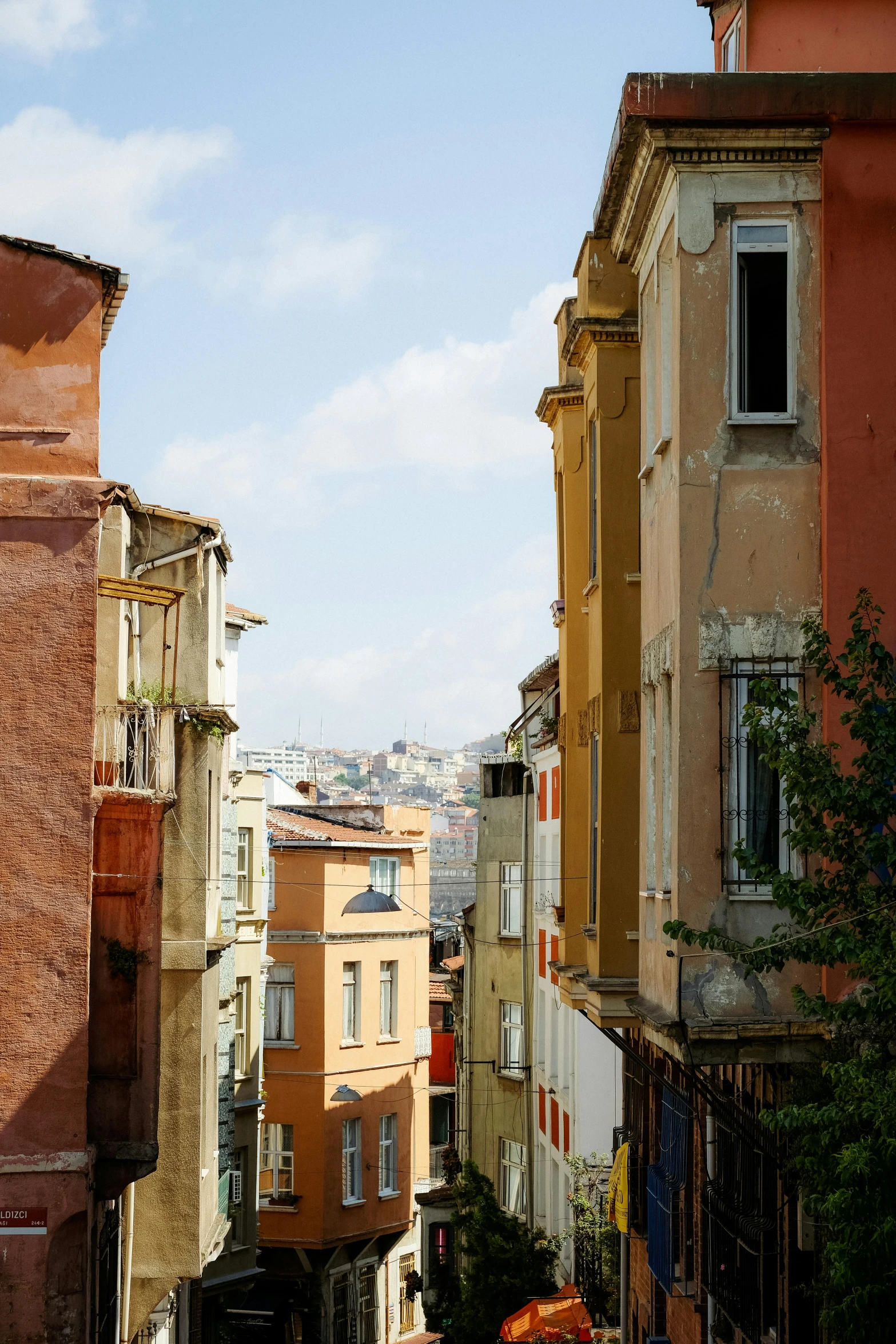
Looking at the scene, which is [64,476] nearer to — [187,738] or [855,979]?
[187,738]

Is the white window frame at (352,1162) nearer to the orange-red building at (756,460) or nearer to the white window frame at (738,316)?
the orange-red building at (756,460)

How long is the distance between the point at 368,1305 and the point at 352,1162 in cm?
537

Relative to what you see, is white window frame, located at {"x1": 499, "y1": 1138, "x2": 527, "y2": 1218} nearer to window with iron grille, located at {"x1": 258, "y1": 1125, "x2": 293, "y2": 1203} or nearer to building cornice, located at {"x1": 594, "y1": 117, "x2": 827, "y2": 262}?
window with iron grille, located at {"x1": 258, "y1": 1125, "x2": 293, "y2": 1203}

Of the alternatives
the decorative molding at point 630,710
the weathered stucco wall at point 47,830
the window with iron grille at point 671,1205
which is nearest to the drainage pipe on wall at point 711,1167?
the window with iron grille at point 671,1205

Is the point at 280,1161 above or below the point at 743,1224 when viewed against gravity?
below

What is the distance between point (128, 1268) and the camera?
2234cm

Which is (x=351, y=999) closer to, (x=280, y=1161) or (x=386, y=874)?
(x=386, y=874)

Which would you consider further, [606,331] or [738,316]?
[606,331]

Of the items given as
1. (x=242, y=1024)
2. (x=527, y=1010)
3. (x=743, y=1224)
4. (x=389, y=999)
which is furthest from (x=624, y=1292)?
(x=389, y=999)

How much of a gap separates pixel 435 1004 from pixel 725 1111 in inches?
2018

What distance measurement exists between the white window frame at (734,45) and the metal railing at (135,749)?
8.84m

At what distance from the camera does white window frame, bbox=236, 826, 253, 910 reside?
35406 millimetres

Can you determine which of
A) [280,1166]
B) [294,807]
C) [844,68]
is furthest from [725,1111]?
[294,807]

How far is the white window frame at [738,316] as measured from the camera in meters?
13.2
